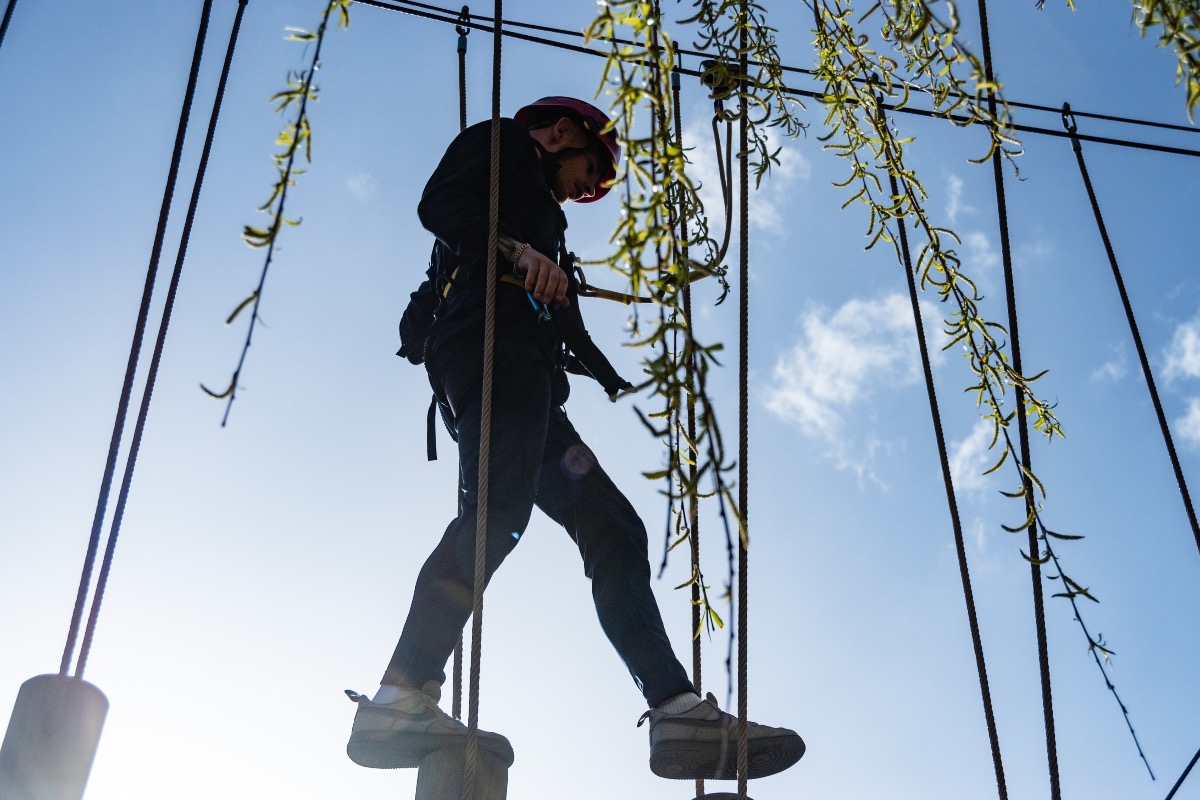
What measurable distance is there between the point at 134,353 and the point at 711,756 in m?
0.90

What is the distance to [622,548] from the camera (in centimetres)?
167

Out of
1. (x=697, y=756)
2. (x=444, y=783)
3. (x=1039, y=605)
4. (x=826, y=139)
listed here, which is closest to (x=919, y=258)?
(x=826, y=139)

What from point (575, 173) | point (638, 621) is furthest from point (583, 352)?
point (638, 621)

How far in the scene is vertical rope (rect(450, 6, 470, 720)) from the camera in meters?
1.58

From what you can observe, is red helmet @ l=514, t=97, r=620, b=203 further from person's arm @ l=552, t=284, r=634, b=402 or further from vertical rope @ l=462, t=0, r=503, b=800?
vertical rope @ l=462, t=0, r=503, b=800

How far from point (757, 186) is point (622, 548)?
61 centimetres

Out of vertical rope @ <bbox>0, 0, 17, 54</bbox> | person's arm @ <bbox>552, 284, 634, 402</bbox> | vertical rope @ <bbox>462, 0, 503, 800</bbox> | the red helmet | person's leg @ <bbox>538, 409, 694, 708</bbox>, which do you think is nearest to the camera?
vertical rope @ <bbox>462, 0, 503, 800</bbox>

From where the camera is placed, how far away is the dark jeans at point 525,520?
1.45m

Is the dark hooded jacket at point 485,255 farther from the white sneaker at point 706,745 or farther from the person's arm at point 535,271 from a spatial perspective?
the white sneaker at point 706,745

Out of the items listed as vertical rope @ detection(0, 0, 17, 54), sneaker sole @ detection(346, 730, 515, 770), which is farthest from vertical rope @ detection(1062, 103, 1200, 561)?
vertical rope @ detection(0, 0, 17, 54)

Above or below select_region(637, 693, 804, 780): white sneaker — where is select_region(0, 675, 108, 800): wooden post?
below

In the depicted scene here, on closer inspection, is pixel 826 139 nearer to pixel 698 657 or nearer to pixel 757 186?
pixel 757 186

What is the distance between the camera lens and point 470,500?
1.51m

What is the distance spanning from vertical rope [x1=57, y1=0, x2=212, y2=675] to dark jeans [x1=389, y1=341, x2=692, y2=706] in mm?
510
